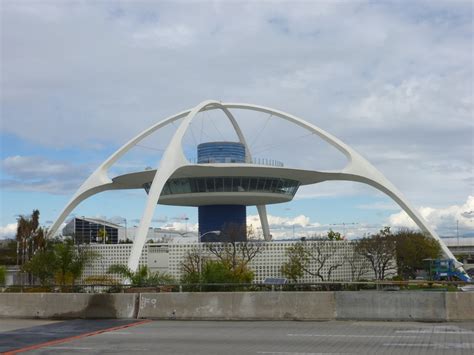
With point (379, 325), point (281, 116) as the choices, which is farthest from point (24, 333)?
point (281, 116)

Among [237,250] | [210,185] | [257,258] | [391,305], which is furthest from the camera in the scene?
[210,185]

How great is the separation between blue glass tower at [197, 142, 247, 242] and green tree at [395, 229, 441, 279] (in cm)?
1749

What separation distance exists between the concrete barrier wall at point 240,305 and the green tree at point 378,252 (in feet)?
133

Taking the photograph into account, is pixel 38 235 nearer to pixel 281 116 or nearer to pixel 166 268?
pixel 166 268

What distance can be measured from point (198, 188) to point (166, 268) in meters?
12.9

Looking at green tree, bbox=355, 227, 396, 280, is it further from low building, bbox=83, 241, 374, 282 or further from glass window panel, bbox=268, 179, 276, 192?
glass window panel, bbox=268, 179, 276, 192

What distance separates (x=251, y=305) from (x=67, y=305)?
7.04 metres

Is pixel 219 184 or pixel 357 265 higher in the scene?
pixel 219 184

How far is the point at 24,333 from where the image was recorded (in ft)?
63.1

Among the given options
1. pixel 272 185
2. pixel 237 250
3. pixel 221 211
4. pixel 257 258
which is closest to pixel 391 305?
pixel 257 258

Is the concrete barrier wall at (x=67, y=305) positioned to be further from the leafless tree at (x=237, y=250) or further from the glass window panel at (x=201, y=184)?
the glass window panel at (x=201, y=184)

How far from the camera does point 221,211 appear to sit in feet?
244

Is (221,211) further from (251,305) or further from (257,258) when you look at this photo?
(251,305)

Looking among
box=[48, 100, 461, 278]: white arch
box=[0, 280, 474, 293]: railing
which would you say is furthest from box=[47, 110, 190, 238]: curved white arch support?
box=[0, 280, 474, 293]: railing
